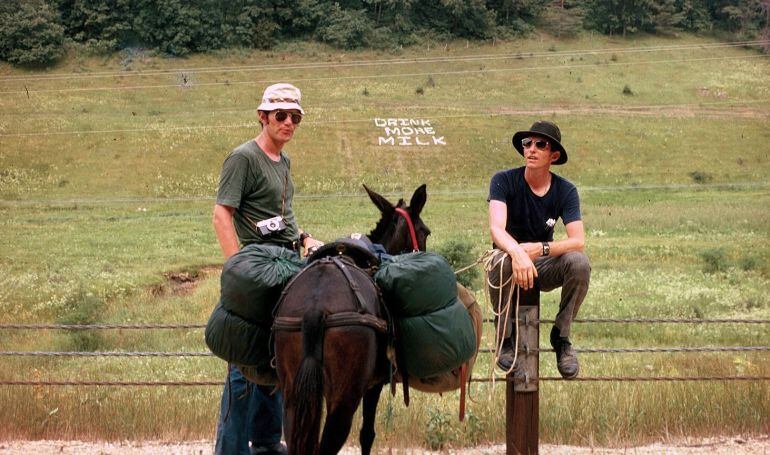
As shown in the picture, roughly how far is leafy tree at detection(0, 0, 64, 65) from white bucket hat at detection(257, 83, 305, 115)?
66364 mm

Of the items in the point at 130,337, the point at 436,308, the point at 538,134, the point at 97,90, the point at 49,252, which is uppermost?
the point at 538,134

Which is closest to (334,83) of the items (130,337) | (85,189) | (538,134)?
(85,189)

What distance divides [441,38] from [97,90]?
33222mm

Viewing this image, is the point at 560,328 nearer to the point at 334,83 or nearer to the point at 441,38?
the point at 334,83

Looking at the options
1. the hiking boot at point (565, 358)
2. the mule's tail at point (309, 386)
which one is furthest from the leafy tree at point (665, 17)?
the mule's tail at point (309, 386)

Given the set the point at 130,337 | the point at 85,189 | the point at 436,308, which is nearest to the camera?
the point at 436,308

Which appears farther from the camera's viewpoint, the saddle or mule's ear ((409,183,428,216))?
mule's ear ((409,183,428,216))

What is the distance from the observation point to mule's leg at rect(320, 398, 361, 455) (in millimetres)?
4555

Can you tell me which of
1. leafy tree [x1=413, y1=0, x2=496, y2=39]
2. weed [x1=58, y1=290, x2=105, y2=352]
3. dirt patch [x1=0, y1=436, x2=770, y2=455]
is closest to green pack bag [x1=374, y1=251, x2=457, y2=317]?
dirt patch [x1=0, y1=436, x2=770, y2=455]

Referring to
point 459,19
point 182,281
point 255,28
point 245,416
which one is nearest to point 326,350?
point 245,416

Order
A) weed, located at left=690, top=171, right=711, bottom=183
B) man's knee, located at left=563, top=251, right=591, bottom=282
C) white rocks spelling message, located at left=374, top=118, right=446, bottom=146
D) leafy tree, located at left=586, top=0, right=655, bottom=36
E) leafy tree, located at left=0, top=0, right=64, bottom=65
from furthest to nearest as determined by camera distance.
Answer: leafy tree, located at left=586, top=0, right=655, bottom=36
leafy tree, located at left=0, top=0, right=64, bottom=65
white rocks spelling message, located at left=374, top=118, right=446, bottom=146
weed, located at left=690, top=171, right=711, bottom=183
man's knee, located at left=563, top=251, right=591, bottom=282

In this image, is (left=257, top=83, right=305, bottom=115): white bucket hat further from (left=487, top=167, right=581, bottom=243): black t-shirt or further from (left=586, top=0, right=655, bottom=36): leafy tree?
(left=586, top=0, right=655, bottom=36): leafy tree

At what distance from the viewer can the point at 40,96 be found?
58.2m

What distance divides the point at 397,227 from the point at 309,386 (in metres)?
1.88
